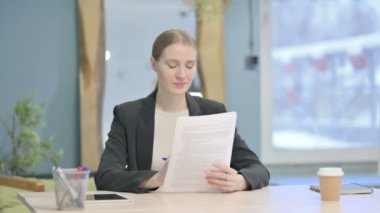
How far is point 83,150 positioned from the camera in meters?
4.32

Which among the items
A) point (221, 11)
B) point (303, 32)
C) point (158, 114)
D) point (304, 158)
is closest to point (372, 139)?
point (304, 158)

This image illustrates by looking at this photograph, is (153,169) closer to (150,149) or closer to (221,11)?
(150,149)

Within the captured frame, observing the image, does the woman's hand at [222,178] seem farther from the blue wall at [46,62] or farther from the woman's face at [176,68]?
the blue wall at [46,62]

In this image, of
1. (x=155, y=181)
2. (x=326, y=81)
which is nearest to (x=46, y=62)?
(x=326, y=81)

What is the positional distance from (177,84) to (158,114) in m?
0.16

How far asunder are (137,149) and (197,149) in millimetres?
383

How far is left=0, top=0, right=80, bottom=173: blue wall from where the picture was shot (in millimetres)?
4316

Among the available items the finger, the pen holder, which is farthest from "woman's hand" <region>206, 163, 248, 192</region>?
the pen holder

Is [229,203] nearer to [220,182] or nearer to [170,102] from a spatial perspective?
[220,182]

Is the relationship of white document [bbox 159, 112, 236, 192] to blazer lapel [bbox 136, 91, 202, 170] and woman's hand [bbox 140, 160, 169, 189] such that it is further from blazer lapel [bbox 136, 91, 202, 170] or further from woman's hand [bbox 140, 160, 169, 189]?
blazer lapel [bbox 136, 91, 202, 170]

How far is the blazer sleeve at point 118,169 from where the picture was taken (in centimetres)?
239

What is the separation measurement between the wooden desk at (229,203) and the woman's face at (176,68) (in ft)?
1.44

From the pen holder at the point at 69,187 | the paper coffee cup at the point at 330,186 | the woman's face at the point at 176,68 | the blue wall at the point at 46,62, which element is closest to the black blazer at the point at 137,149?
the woman's face at the point at 176,68

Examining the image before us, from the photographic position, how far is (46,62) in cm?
436
